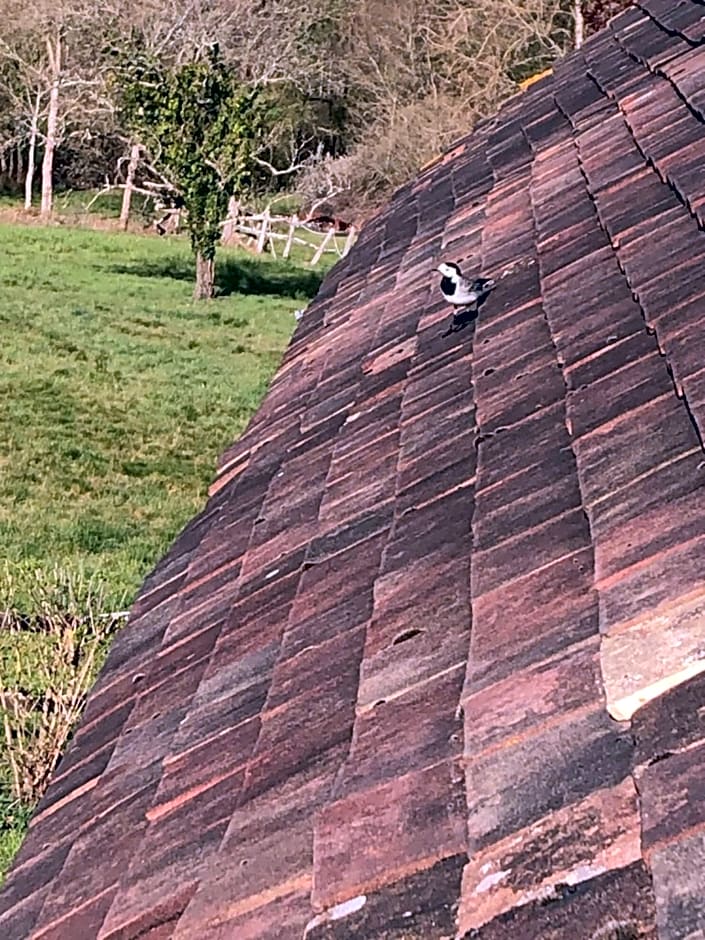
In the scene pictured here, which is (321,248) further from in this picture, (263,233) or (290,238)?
(263,233)

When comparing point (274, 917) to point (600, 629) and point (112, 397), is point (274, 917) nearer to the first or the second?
point (600, 629)

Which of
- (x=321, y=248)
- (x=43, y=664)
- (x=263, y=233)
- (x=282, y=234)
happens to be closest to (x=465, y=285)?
(x=43, y=664)

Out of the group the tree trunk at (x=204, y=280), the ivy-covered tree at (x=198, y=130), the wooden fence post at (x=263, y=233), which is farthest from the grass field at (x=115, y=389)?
the ivy-covered tree at (x=198, y=130)

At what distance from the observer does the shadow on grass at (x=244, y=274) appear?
29.5 metres

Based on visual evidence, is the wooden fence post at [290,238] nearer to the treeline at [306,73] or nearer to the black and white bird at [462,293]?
the treeline at [306,73]

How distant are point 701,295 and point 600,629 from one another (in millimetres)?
1348

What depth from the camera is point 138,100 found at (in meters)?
25.7

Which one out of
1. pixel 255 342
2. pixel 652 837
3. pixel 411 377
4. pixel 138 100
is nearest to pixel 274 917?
pixel 652 837

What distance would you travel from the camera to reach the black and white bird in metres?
4.39

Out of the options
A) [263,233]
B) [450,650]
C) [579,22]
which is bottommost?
[263,233]

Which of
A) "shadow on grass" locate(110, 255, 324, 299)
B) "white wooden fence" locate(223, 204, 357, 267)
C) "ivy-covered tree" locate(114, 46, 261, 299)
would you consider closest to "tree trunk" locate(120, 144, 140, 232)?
"white wooden fence" locate(223, 204, 357, 267)

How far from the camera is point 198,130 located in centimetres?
2623

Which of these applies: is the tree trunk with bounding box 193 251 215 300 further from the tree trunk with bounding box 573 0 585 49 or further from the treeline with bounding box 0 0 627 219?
the tree trunk with bounding box 573 0 585 49

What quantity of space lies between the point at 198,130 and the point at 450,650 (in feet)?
81.8
